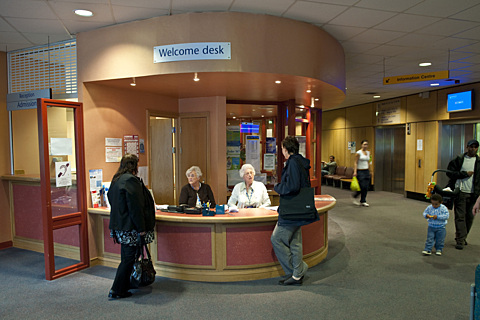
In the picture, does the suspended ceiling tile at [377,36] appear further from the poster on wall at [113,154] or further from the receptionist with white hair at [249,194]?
the poster on wall at [113,154]

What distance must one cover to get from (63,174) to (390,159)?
10.7m

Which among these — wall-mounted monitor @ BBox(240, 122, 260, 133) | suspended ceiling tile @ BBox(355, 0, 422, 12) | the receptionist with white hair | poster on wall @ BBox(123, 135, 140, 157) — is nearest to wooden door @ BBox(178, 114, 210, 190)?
wall-mounted monitor @ BBox(240, 122, 260, 133)

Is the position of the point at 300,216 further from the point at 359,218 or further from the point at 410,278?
the point at 359,218

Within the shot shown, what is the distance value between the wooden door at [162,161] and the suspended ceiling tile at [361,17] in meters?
3.50

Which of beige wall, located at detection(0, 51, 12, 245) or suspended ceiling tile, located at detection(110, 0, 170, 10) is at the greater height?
suspended ceiling tile, located at detection(110, 0, 170, 10)

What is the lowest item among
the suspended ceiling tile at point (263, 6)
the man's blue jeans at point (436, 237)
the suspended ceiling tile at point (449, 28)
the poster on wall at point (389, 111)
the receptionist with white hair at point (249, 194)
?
the man's blue jeans at point (436, 237)

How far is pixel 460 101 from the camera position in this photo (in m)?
8.84

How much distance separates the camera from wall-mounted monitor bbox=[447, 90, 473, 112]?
28.2ft

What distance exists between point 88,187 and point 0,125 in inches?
95.8

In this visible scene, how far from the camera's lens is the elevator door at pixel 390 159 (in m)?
11.3

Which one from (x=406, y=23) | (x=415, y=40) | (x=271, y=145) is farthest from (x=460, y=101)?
(x=271, y=145)

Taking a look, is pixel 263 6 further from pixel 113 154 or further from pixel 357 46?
pixel 113 154

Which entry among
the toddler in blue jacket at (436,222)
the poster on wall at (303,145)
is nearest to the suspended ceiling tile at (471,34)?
the toddler in blue jacket at (436,222)

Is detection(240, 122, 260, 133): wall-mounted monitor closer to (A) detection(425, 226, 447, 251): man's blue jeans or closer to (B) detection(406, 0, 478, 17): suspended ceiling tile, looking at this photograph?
(B) detection(406, 0, 478, 17): suspended ceiling tile
